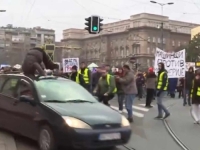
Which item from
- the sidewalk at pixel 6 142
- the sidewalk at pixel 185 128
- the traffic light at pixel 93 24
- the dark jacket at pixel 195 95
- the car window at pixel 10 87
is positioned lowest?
the sidewalk at pixel 185 128

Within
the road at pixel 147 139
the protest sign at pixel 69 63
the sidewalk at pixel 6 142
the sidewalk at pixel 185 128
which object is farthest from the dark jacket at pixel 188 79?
the sidewalk at pixel 6 142

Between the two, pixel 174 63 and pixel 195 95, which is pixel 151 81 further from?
pixel 195 95

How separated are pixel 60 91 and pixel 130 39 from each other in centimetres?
7792

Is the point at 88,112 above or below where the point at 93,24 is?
below

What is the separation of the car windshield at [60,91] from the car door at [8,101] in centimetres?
85

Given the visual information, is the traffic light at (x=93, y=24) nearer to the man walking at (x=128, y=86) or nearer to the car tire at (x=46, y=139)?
the man walking at (x=128, y=86)

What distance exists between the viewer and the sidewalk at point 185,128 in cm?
1025

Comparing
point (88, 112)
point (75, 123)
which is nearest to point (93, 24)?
point (88, 112)

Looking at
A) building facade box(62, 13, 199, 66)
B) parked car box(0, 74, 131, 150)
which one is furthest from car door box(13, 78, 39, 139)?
building facade box(62, 13, 199, 66)

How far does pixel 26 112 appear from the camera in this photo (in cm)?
920

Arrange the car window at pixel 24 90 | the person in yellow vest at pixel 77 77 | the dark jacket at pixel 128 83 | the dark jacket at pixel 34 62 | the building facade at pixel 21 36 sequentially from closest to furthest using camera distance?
the car window at pixel 24 90, the dark jacket at pixel 34 62, the dark jacket at pixel 128 83, the person in yellow vest at pixel 77 77, the building facade at pixel 21 36

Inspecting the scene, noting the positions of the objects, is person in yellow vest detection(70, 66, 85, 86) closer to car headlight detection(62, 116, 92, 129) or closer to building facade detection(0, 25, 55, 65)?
car headlight detection(62, 116, 92, 129)

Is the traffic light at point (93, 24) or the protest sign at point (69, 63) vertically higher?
the traffic light at point (93, 24)

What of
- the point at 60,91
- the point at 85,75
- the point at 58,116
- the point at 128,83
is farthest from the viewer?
the point at 85,75
